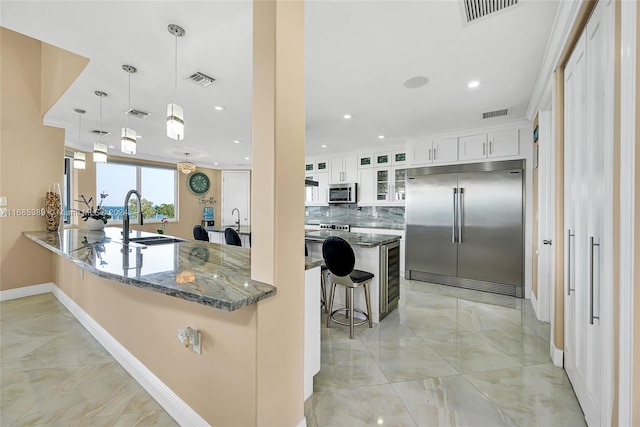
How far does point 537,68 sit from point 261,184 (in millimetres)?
2881

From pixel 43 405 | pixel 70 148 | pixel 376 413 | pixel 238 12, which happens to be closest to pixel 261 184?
pixel 238 12

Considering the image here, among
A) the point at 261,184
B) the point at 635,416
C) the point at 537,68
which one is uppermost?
the point at 537,68

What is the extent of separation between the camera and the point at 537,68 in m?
2.53

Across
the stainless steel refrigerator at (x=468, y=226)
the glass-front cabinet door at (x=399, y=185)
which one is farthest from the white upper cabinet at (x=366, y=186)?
the stainless steel refrigerator at (x=468, y=226)

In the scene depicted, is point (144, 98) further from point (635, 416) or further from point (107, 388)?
point (635, 416)

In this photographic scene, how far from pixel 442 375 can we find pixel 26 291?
16.9 feet

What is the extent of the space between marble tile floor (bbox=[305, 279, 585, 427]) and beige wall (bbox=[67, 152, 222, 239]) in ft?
19.1

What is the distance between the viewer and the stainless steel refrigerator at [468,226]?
159 inches

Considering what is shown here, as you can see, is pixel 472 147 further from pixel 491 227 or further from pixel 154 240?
pixel 154 240

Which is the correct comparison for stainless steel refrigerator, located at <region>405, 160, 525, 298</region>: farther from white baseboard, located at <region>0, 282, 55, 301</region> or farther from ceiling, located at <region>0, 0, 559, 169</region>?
white baseboard, located at <region>0, 282, 55, 301</region>

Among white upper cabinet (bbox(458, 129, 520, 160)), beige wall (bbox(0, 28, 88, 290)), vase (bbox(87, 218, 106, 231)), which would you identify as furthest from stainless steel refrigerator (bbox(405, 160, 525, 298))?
beige wall (bbox(0, 28, 88, 290))

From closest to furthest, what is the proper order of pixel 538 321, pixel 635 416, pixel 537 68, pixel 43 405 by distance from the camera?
pixel 635 416 < pixel 43 405 < pixel 537 68 < pixel 538 321

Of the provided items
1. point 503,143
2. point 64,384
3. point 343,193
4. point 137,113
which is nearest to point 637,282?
point 64,384

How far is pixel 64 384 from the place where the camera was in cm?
191
